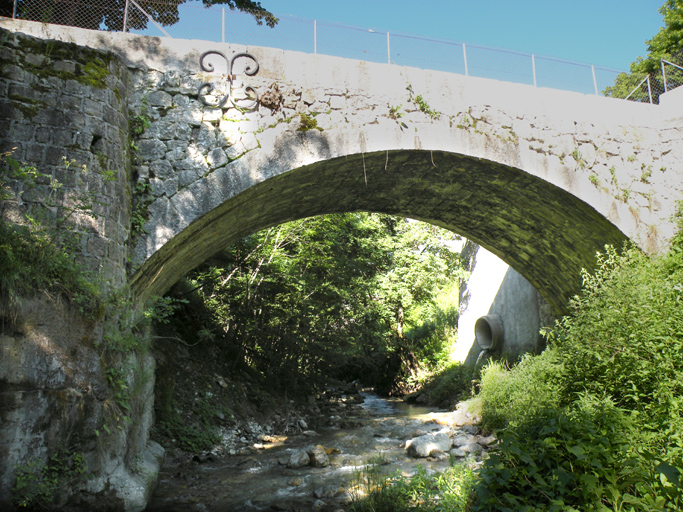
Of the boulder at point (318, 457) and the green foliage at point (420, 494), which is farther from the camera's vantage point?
the boulder at point (318, 457)

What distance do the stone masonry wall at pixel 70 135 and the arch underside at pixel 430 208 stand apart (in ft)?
1.89

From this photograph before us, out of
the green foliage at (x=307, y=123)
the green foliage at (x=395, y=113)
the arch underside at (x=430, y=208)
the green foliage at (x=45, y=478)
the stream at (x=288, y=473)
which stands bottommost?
the stream at (x=288, y=473)

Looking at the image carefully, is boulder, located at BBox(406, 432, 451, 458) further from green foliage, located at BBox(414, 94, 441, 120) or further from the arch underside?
green foliage, located at BBox(414, 94, 441, 120)

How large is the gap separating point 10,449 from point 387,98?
4.68 meters

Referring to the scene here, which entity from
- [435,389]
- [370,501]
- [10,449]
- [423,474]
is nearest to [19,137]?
[10,449]

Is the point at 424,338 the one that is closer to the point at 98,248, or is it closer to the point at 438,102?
the point at 438,102

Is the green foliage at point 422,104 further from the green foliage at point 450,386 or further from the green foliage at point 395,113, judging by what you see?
the green foliage at point 450,386

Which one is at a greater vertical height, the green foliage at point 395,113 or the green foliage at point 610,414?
the green foliage at point 395,113

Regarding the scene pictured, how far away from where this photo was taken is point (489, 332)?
39.7ft

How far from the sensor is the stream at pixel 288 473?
4.86 m

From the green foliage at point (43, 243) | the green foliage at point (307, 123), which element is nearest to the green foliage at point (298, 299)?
the green foliage at point (307, 123)

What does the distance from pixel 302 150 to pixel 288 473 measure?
387cm

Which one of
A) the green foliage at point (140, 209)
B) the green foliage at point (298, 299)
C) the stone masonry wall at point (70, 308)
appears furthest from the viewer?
the green foliage at point (298, 299)

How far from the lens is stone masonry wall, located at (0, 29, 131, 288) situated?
12.9ft
